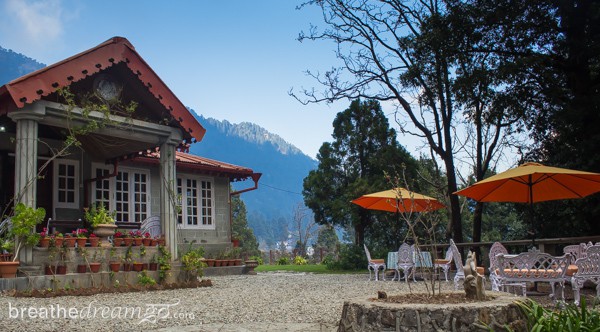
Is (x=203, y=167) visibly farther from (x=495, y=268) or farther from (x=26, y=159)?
(x=495, y=268)

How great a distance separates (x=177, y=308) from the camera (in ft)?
25.0

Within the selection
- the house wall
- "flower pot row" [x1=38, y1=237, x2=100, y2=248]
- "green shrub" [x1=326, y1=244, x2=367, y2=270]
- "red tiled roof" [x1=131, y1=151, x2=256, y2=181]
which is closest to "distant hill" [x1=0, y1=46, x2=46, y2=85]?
"red tiled roof" [x1=131, y1=151, x2=256, y2=181]

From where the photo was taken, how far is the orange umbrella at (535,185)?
28.6 ft

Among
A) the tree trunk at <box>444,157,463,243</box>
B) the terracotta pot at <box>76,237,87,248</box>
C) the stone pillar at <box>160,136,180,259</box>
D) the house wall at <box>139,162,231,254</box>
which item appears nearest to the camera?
the terracotta pot at <box>76,237,87,248</box>

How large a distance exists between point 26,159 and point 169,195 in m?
3.15

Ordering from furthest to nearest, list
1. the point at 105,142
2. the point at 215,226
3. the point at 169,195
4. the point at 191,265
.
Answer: the point at 215,226
the point at 105,142
the point at 169,195
the point at 191,265

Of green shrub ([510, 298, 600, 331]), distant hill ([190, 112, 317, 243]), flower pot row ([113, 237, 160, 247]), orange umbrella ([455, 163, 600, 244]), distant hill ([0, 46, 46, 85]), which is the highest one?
distant hill ([0, 46, 46, 85])

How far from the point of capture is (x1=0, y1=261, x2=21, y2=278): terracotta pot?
8.98 meters

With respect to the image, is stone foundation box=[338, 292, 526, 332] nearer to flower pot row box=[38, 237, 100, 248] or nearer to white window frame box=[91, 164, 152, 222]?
flower pot row box=[38, 237, 100, 248]

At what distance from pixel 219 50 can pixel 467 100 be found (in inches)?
440

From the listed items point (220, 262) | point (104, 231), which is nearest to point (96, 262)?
point (104, 231)

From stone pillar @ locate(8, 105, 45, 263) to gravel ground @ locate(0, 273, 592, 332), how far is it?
1871 mm

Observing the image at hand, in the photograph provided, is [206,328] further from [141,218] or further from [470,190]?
[141,218]

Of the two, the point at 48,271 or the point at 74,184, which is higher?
the point at 74,184
